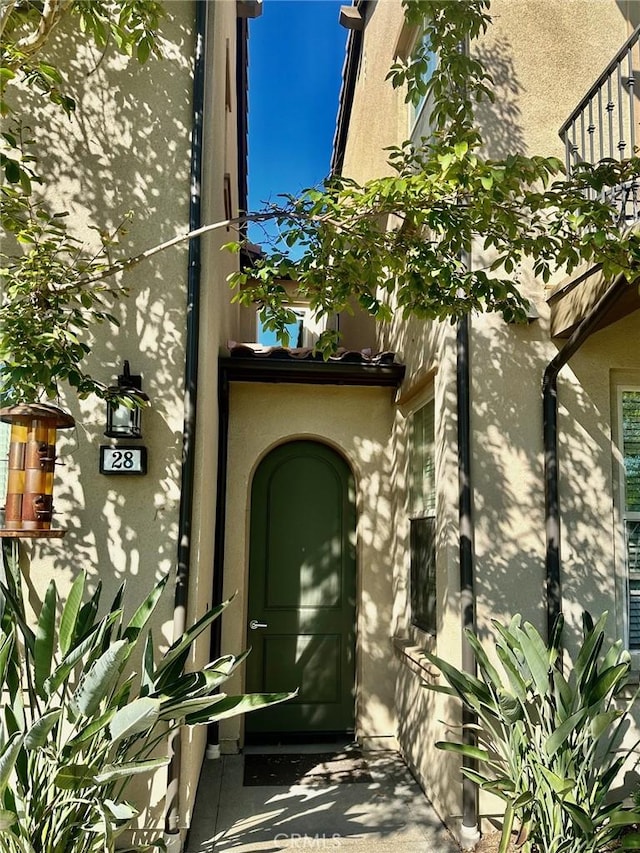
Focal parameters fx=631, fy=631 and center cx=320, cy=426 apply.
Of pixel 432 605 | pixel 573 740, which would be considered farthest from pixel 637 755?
pixel 432 605

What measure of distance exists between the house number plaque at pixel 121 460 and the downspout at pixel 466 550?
242 centimetres

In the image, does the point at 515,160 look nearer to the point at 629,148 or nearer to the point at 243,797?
the point at 629,148

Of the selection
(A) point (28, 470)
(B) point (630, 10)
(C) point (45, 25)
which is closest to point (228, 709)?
(A) point (28, 470)

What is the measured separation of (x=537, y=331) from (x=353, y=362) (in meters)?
1.99

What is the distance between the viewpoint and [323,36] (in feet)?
23.1

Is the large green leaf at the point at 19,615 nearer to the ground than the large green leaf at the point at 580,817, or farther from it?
farther from it

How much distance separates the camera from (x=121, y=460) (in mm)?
4539

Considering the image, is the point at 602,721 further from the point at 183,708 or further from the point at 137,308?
the point at 137,308

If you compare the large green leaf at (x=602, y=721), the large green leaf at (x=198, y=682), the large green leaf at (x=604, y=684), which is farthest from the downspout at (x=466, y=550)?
the large green leaf at (x=198, y=682)

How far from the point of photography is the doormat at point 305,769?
556 centimetres

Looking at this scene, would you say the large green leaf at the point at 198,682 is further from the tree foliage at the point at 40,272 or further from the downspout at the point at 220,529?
the downspout at the point at 220,529

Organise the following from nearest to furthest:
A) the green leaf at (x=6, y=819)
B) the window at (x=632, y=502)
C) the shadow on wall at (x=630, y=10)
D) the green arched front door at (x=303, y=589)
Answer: the green leaf at (x=6, y=819) → the window at (x=632, y=502) → the shadow on wall at (x=630, y=10) → the green arched front door at (x=303, y=589)

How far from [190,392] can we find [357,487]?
104 inches

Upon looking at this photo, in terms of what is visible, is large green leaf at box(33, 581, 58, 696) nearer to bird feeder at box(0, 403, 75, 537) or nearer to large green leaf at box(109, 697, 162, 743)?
bird feeder at box(0, 403, 75, 537)
